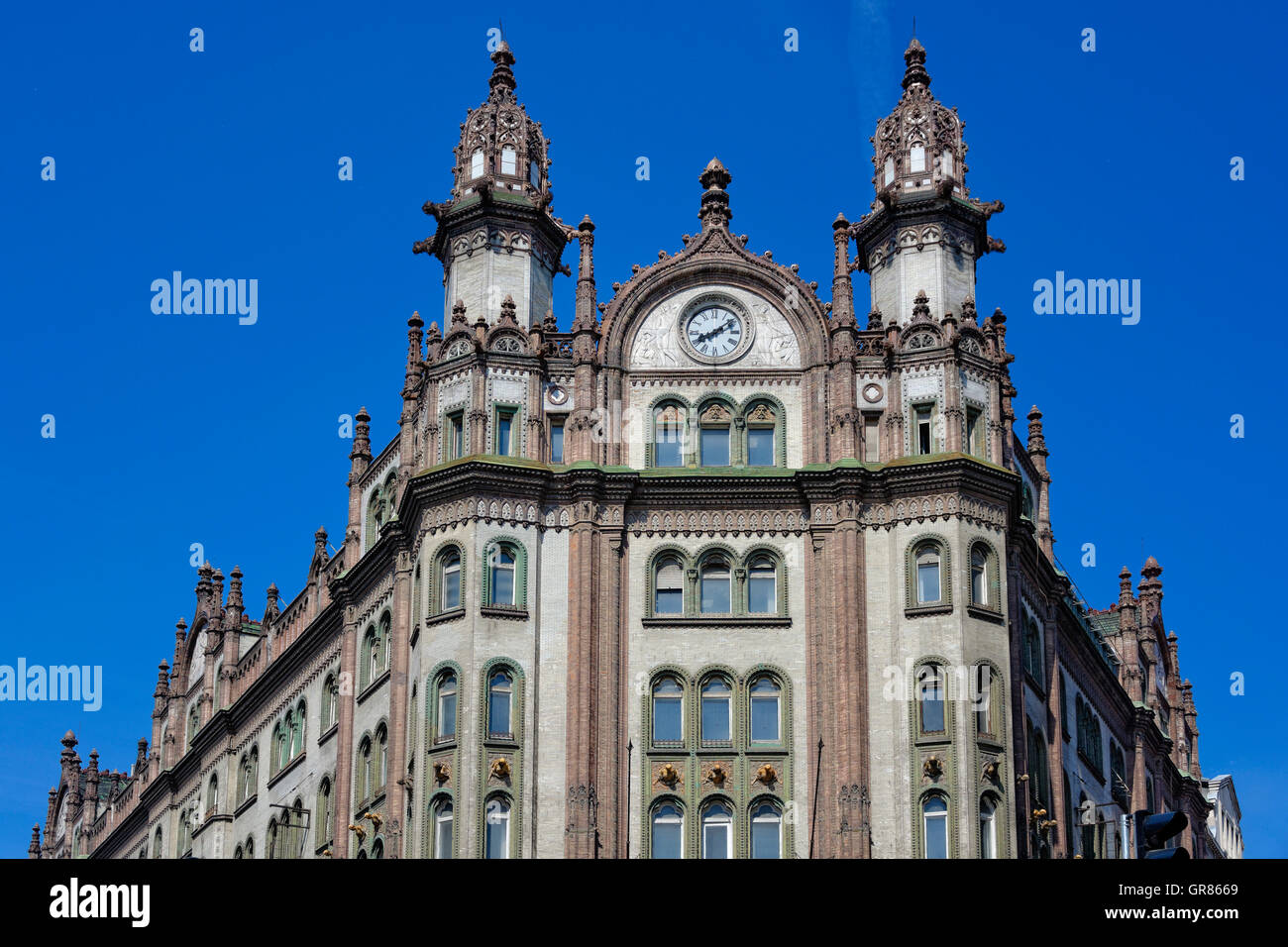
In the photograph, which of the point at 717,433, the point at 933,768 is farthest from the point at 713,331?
the point at 933,768

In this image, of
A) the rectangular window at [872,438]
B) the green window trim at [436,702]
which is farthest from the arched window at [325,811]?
the rectangular window at [872,438]

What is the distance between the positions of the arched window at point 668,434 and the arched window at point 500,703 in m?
9.17

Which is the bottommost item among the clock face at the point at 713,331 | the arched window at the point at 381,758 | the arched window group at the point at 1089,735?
the arched window at the point at 381,758

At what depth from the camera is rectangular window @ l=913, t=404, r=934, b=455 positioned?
75.4m

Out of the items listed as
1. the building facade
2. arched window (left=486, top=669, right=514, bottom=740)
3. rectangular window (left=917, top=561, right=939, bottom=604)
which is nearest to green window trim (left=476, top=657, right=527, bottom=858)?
arched window (left=486, top=669, right=514, bottom=740)

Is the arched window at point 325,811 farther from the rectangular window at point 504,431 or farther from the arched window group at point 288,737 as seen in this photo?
the rectangular window at point 504,431

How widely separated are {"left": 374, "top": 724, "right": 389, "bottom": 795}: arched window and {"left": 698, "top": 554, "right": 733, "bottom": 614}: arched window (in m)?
11.5

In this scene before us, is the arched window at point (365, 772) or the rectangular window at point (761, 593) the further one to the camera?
the arched window at point (365, 772)

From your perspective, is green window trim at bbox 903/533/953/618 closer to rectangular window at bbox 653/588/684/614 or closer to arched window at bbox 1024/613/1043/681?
arched window at bbox 1024/613/1043/681

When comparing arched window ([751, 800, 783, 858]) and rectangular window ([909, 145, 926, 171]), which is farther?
rectangular window ([909, 145, 926, 171])

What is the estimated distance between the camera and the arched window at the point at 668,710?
72188mm
